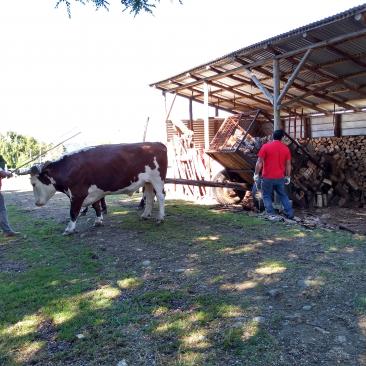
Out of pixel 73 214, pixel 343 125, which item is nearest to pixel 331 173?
pixel 343 125

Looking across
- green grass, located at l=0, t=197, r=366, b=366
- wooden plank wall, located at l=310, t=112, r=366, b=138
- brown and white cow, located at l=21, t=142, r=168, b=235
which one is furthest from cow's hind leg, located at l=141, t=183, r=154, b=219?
wooden plank wall, located at l=310, t=112, r=366, b=138

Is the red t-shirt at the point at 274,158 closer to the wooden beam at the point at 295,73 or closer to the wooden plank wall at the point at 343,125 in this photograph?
the wooden beam at the point at 295,73

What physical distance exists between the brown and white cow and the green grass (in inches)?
29.7

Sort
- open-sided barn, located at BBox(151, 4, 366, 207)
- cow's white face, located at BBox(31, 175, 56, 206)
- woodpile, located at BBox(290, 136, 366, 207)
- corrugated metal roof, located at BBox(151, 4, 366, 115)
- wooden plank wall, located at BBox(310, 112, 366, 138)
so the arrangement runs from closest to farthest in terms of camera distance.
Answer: cow's white face, located at BBox(31, 175, 56, 206), corrugated metal roof, located at BBox(151, 4, 366, 115), open-sided barn, located at BBox(151, 4, 366, 207), woodpile, located at BBox(290, 136, 366, 207), wooden plank wall, located at BBox(310, 112, 366, 138)

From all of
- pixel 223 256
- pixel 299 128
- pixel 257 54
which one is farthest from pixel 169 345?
pixel 299 128

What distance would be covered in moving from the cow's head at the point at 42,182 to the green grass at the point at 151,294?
68cm

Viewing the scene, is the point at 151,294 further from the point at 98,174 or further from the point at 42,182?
the point at 42,182

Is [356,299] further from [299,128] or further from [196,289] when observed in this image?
[299,128]

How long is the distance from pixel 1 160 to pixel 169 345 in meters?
5.88

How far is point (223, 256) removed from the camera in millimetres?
5906

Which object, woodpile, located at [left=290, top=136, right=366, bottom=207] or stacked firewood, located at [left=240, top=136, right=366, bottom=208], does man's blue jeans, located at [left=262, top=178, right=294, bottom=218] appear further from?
woodpile, located at [left=290, top=136, right=366, bottom=207]

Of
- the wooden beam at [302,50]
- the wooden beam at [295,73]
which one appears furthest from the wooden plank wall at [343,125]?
the wooden beam at [295,73]

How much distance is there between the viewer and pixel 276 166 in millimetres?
8656

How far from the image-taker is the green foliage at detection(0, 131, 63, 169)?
35.3 metres
